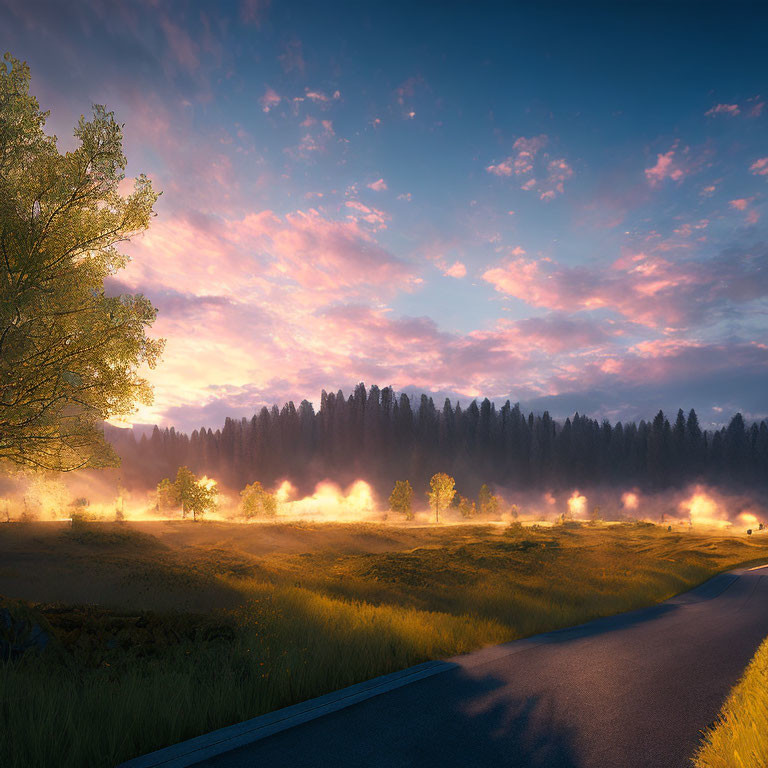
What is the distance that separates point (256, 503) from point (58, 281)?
7383 cm

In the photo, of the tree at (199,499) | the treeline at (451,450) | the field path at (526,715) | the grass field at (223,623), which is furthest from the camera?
the treeline at (451,450)

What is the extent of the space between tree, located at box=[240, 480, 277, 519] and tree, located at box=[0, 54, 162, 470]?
230 feet

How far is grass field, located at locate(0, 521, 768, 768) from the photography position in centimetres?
529

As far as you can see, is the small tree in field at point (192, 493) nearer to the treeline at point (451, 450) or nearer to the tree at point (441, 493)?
the tree at point (441, 493)

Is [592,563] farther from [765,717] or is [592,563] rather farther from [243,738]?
[243,738]

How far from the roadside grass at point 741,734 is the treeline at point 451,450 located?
124m

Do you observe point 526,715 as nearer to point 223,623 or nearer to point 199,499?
point 223,623

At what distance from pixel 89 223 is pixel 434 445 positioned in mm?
130879

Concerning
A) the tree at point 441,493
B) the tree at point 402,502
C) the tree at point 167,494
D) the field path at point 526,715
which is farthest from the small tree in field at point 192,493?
the field path at point 526,715

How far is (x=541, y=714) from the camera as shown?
6.04 meters

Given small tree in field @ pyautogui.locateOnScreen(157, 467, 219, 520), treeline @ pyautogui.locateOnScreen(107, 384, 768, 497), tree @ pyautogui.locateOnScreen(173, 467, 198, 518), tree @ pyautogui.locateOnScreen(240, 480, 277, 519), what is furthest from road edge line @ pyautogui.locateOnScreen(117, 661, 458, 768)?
treeline @ pyautogui.locateOnScreen(107, 384, 768, 497)

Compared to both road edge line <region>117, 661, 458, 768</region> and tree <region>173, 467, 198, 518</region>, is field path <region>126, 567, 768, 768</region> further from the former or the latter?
tree <region>173, 467, 198, 518</region>

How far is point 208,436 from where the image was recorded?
16538cm

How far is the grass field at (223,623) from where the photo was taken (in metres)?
5.29
